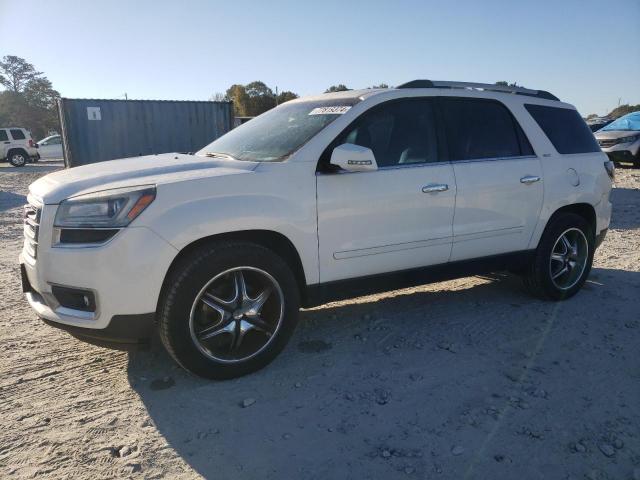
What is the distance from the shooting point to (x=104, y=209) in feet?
8.87

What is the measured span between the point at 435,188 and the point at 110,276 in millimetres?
2255

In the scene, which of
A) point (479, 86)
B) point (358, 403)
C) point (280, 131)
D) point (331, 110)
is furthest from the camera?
point (479, 86)

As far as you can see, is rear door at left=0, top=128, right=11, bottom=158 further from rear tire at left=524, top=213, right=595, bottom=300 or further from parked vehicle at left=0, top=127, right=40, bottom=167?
rear tire at left=524, top=213, right=595, bottom=300

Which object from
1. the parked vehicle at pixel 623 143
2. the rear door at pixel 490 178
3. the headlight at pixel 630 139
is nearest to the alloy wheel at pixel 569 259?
the rear door at pixel 490 178

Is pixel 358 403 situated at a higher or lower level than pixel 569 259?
lower

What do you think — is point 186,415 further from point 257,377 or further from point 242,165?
point 242,165

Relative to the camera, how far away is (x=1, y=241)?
7.10 metres

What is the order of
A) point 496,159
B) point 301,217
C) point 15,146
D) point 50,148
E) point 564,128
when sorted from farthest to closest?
point 50,148
point 15,146
point 564,128
point 496,159
point 301,217

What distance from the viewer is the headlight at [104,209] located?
2684 millimetres

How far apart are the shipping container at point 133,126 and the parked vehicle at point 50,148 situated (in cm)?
1971

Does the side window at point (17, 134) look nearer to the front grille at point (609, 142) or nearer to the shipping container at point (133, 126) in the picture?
the shipping container at point (133, 126)

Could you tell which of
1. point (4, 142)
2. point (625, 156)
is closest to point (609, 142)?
point (625, 156)

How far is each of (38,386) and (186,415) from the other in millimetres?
1042

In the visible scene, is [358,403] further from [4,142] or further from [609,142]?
[4,142]
